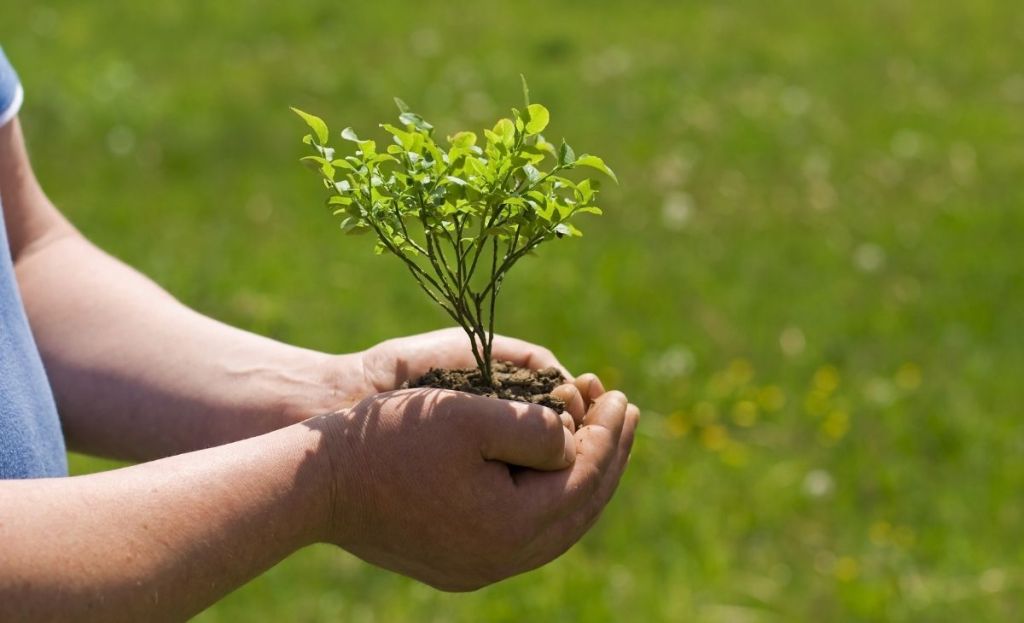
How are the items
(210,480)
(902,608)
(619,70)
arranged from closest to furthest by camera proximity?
(210,480) < (902,608) < (619,70)

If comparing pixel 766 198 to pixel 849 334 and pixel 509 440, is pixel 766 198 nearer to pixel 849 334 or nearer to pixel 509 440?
pixel 849 334

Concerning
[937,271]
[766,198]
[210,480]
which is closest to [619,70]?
[766,198]

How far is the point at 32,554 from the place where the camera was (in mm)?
1354

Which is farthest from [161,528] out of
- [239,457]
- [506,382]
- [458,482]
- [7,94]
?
[7,94]

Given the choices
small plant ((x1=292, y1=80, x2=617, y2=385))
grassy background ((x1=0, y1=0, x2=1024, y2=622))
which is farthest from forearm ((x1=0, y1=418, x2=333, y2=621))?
grassy background ((x1=0, y1=0, x2=1024, y2=622))

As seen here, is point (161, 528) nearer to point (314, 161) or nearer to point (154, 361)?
point (314, 161)

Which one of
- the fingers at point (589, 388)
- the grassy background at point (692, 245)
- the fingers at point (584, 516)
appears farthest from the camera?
the grassy background at point (692, 245)

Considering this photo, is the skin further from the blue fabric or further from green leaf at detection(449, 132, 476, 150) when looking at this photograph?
green leaf at detection(449, 132, 476, 150)

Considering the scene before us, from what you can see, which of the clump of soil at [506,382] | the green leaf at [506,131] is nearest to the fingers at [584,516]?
the clump of soil at [506,382]

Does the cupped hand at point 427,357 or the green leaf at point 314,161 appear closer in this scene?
the green leaf at point 314,161

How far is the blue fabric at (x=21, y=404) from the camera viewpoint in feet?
5.53

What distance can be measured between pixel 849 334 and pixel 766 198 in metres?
1.16

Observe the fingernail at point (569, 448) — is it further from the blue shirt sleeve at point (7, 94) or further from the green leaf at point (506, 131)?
the blue shirt sleeve at point (7, 94)

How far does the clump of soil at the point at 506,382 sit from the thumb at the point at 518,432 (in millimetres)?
119
